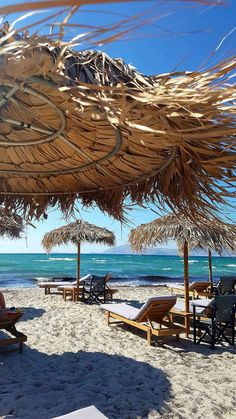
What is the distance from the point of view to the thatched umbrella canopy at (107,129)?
966 mm

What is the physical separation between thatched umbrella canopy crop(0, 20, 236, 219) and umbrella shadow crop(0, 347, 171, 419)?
1.55m

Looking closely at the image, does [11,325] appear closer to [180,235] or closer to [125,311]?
[125,311]

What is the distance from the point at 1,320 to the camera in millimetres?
3918

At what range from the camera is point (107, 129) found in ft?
4.88

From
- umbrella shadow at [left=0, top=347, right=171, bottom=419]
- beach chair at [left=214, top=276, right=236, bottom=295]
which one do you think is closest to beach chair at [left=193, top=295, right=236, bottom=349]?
umbrella shadow at [left=0, top=347, right=171, bottom=419]

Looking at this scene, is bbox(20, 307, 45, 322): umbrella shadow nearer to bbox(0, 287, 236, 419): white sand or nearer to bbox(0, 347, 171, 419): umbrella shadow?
bbox(0, 287, 236, 419): white sand

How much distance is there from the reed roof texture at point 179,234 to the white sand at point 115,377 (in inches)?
81.8

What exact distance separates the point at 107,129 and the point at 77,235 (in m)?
7.76

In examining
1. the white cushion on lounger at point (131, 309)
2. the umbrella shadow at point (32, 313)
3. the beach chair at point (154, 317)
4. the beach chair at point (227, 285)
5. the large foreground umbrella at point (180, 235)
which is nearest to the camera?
the beach chair at point (154, 317)

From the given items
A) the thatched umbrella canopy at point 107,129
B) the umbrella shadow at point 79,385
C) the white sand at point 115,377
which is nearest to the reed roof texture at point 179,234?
the white sand at point 115,377

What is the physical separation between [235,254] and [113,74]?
7.73m

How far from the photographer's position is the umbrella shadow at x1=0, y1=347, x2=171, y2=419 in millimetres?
2484

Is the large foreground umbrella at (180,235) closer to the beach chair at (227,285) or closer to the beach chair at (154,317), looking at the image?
the beach chair at (154,317)

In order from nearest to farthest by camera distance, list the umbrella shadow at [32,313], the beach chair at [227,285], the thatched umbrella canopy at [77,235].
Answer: the umbrella shadow at [32,313], the beach chair at [227,285], the thatched umbrella canopy at [77,235]
